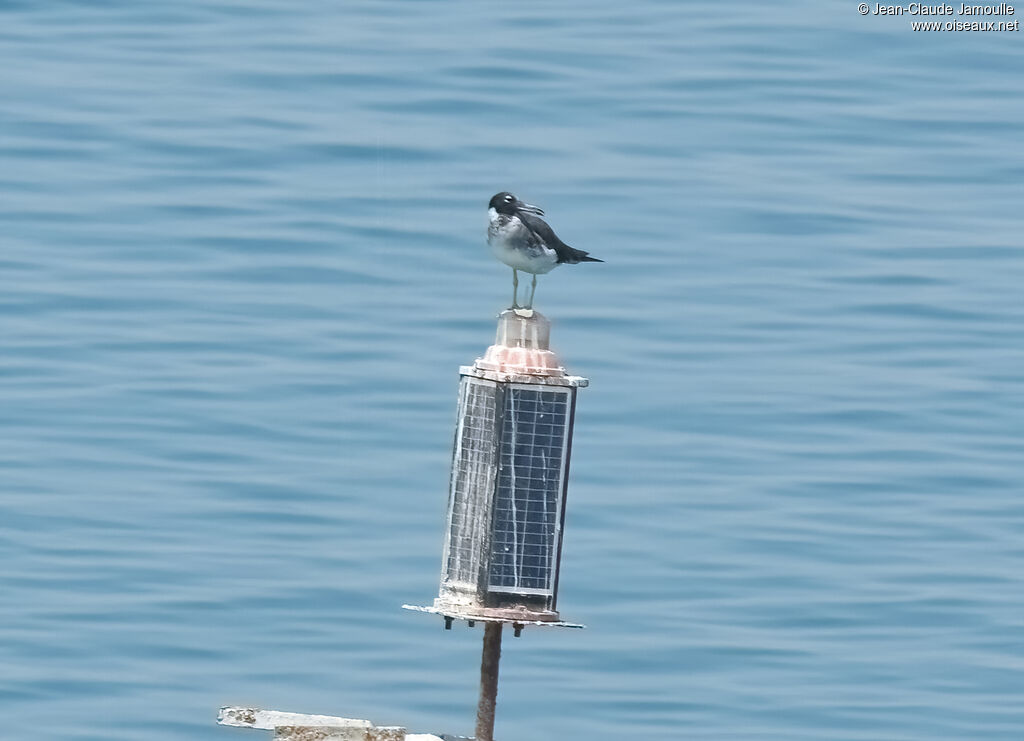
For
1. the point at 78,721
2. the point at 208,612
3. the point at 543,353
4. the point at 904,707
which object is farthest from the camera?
the point at 208,612

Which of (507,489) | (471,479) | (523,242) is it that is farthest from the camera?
(523,242)

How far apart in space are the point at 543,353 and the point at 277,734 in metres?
1.46

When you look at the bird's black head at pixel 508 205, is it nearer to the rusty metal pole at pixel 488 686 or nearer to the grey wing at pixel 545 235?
the grey wing at pixel 545 235

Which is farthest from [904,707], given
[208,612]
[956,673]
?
[208,612]

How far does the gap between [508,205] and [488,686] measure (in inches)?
69.6

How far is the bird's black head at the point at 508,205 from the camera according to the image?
27.5 ft

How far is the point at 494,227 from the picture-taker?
8320 mm

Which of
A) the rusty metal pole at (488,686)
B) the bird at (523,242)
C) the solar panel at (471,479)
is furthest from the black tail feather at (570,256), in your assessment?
the rusty metal pole at (488,686)

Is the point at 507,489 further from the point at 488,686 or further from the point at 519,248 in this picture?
the point at 519,248

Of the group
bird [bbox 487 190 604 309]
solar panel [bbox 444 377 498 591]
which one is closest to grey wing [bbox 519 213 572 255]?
bird [bbox 487 190 604 309]

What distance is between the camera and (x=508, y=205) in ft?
27.6

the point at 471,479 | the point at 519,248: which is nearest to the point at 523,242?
the point at 519,248

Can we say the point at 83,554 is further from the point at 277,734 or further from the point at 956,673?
the point at 277,734

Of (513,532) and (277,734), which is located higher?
(513,532)
